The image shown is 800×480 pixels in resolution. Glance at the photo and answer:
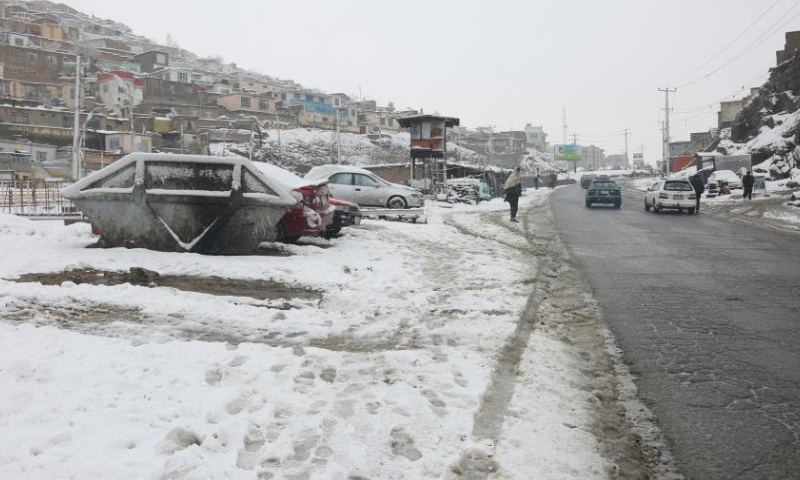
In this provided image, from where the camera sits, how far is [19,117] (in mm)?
59875

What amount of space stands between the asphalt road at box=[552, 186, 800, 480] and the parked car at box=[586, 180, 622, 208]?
55.4ft

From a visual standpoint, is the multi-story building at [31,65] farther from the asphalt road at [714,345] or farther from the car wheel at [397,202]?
the asphalt road at [714,345]

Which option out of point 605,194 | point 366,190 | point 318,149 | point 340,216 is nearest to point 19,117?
point 318,149

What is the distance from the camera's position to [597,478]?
302cm

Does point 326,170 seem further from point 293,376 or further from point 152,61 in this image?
point 152,61

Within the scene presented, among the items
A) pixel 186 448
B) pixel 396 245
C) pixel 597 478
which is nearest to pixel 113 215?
pixel 396 245

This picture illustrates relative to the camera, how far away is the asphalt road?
335 centimetres

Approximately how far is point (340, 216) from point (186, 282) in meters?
5.03

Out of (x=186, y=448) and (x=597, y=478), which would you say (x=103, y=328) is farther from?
(x=597, y=478)

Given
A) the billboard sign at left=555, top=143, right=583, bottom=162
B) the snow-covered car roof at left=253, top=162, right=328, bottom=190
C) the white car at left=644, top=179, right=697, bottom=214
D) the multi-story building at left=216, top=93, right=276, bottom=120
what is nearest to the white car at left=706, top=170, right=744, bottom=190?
the white car at left=644, top=179, right=697, bottom=214

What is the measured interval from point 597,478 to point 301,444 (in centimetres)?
166

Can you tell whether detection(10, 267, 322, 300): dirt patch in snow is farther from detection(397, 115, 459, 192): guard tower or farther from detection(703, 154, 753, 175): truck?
detection(703, 154, 753, 175): truck

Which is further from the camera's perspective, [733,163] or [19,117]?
[19,117]

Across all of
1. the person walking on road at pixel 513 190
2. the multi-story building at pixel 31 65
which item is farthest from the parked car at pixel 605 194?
the multi-story building at pixel 31 65
